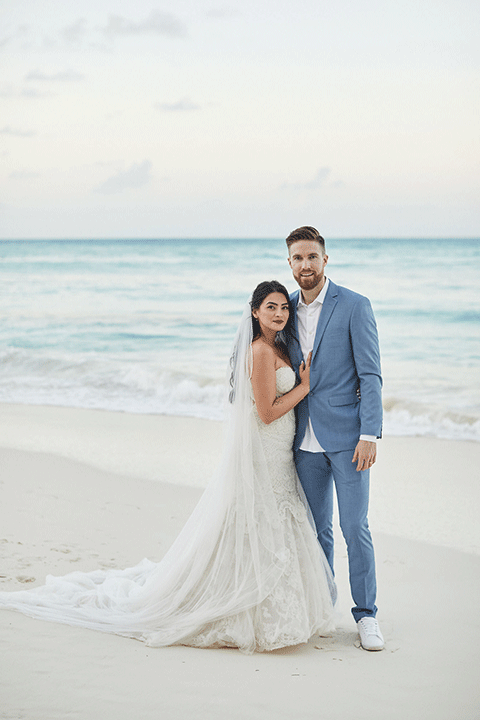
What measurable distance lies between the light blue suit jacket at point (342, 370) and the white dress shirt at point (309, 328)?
0.15 ft

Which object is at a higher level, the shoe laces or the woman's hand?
the woman's hand

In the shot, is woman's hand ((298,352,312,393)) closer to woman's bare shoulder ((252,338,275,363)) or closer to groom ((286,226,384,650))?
groom ((286,226,384,650))

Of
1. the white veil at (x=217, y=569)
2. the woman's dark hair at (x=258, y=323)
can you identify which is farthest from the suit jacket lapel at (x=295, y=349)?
the white veil at (x=217, y=569)

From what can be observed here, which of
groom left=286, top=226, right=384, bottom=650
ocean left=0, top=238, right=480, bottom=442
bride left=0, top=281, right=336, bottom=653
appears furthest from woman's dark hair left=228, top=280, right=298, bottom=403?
ocean left=0, top=238, right=480, bottom=442

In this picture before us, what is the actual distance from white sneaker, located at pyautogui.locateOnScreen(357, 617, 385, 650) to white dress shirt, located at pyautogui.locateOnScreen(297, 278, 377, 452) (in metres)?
0.79

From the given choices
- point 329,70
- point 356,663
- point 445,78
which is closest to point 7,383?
point 356,663

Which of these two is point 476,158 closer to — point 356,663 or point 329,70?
point 329,70

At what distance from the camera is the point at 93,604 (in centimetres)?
320

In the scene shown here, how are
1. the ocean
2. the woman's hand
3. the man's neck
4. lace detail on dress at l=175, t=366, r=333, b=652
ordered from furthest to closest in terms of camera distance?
the ocean
the man's neck
the woman's hand
lace detail on dress at l=175, t=366, r=333, b=652

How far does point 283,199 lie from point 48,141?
760 cm

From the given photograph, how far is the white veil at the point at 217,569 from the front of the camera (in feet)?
9.61

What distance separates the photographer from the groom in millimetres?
3039

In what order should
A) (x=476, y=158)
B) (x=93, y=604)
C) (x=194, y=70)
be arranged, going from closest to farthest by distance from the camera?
(x=93, y=604) → (x=476, y=158) → (x=194, y=70)

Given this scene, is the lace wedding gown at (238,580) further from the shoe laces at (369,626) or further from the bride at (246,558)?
the shoe laces at (369,626)
